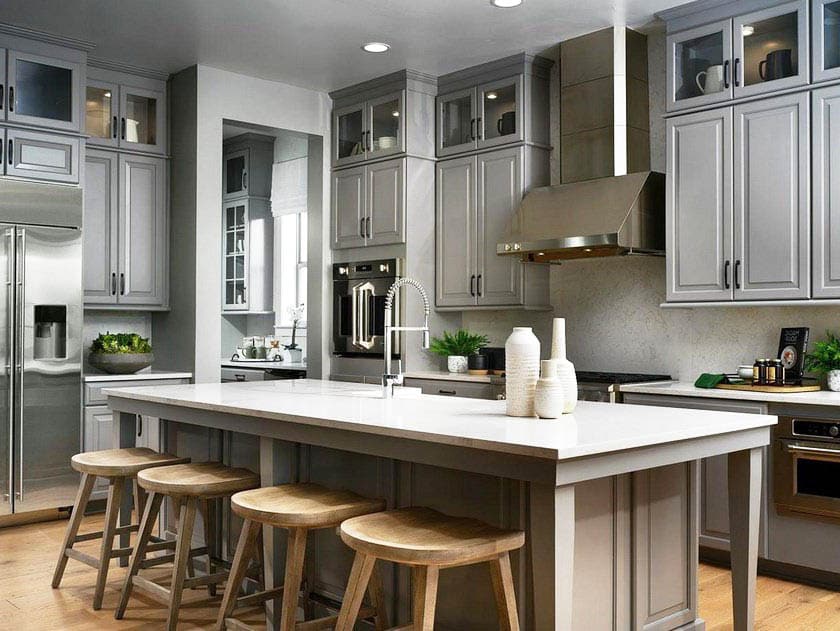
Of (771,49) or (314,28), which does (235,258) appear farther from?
(771,49)

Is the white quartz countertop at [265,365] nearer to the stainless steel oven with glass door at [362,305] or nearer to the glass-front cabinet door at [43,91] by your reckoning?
the stainless steel oven with glass door at [362,305]

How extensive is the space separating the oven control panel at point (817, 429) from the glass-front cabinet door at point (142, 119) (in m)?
4.30

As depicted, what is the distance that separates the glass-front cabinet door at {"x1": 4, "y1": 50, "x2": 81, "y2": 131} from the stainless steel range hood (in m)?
2.75

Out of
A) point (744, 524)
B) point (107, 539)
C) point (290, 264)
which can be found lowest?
point (107, 539)

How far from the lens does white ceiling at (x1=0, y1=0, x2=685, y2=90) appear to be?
4.51m

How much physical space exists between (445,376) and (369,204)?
1397 millimetres

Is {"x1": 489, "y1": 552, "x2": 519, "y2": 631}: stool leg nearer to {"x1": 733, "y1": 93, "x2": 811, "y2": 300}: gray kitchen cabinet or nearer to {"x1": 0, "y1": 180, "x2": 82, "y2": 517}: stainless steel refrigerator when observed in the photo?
{"x1": 733, "y1": 93, "x2": 811, "y2": 300}: gray kitchen cabinet

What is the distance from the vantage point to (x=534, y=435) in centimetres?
225

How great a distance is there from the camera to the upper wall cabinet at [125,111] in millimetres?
5457

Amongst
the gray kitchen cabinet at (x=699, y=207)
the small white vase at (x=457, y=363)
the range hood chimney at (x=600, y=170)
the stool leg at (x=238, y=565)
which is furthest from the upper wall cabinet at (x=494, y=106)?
the stool leg at (x=238, y=565)

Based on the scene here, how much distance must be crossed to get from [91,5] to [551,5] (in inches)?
97.1

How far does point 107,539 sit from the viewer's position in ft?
11.5

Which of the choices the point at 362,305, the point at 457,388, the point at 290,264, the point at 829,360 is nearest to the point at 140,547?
the point at 457,388

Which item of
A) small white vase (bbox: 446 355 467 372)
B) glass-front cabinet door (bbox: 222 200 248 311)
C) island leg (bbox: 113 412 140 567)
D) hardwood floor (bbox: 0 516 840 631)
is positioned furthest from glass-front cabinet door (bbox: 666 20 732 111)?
Result: glass-front cabinet door (bbox: 222 200 248 311)
